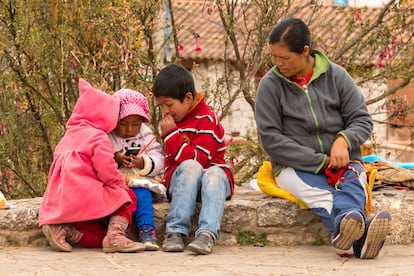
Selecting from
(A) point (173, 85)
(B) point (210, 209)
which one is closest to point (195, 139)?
(A) point (173, 85)

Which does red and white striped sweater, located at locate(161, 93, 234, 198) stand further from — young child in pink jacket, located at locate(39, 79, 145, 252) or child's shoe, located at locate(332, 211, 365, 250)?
child's shoe, located at locate(332, 211, 365, 250)

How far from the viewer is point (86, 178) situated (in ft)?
17.2

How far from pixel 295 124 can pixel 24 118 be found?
331cm

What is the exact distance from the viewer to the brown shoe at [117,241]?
5.23 m

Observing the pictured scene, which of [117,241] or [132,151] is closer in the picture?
[117,241]

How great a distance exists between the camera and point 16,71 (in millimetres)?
7660

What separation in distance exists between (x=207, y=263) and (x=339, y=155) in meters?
1.08

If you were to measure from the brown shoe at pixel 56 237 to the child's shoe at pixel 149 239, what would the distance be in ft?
1.43

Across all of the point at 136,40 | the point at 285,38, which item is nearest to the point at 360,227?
the point at 285,38

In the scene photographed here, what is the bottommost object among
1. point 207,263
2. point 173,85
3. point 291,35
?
point 207,263

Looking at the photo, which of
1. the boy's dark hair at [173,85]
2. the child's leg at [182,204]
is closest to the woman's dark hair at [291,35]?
the boy's dark hair at [173,85]

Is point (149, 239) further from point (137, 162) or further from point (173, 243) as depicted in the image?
point (137, 162)

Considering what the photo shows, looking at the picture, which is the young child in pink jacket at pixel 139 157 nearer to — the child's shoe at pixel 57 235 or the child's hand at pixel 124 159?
the child's hand at pixel 124 159

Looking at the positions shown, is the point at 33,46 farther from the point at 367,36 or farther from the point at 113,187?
the point at 367,36
